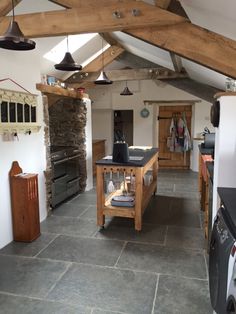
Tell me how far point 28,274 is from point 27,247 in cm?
59

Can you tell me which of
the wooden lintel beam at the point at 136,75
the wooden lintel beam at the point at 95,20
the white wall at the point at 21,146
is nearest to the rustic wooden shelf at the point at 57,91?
the white wall at the point at 21,146

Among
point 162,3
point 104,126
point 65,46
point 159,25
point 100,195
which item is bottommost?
point 100,195

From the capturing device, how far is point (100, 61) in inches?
235

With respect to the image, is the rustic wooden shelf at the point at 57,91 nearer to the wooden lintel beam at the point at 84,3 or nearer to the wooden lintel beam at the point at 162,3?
the wooden lintel beam at the point at 84,3

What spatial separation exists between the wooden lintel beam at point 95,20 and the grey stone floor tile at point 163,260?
232 centimetres

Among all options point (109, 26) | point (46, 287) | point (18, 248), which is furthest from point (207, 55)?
point (18, 248)

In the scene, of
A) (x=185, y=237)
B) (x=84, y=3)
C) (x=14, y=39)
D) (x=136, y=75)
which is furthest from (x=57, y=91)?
(x=185, y=237)

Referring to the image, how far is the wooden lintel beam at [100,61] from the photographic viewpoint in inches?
231

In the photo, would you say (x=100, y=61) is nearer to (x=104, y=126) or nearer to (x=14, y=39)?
(x=104, y=126)

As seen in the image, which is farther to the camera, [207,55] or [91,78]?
[91,78]

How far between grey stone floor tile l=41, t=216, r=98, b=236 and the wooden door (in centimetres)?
467

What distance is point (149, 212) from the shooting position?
427cm

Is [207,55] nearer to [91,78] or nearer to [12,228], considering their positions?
[12,228]

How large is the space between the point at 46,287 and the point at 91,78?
4531 mm
